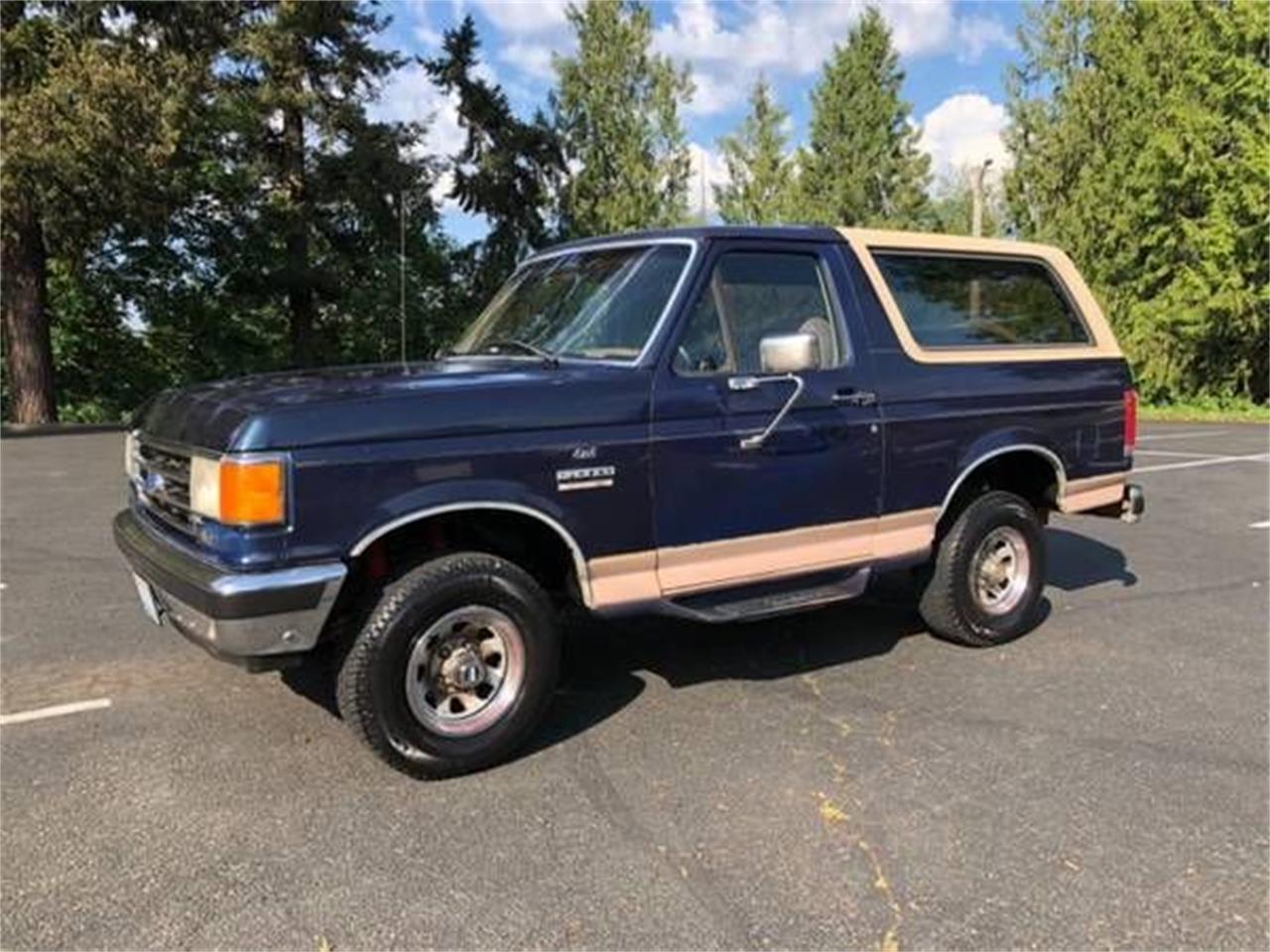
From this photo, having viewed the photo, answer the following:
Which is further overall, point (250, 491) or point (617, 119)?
point (617, 119)

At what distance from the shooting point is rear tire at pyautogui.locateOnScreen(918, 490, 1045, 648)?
18.3 ft

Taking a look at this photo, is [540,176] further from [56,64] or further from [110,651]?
[110,651]

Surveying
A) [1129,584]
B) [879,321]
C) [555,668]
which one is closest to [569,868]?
[555,668]

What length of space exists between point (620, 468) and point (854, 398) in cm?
129

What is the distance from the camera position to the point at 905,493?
206 inches

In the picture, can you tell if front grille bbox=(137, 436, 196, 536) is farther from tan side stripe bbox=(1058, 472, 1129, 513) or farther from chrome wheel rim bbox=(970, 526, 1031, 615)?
tan side stripe bbox=(1058, 472, 1129, 513)

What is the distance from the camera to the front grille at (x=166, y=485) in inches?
162

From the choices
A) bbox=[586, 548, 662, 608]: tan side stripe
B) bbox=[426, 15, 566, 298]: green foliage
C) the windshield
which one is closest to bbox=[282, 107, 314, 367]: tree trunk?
bbox=[426, 15, 566, 298]: green foliage

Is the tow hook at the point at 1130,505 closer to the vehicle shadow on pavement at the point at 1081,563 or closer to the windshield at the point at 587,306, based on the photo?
the vehicle shadow on pavement at the point at 1081,563

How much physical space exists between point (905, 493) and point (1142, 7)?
26.0m

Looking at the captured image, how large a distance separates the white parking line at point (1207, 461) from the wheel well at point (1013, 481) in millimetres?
7661

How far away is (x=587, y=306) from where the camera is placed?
4.86 m

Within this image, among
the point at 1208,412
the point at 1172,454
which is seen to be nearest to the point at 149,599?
the point at 1172,454

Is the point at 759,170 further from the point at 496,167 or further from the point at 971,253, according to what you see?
the point at 971,253
